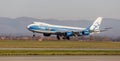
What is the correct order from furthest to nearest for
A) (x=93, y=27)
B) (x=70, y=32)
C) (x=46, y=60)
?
(x=93, y=27), (x=70, y=32), (x=46, y=60)

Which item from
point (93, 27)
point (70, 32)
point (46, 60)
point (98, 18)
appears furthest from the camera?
point (98, 18)

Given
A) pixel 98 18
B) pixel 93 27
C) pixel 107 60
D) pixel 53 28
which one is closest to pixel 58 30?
pixel 53 28

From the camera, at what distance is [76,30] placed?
10238 cm

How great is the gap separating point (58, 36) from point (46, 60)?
75.2 metres

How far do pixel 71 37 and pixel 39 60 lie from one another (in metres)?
78.6

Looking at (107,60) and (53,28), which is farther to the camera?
(53,28)

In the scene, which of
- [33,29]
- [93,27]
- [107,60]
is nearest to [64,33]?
[33,29]

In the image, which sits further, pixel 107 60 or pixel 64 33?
pixel 64 33

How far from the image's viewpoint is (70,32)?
98375 millimetres

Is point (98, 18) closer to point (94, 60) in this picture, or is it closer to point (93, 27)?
point (93, 27)

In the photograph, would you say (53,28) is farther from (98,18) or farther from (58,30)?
(98,18)

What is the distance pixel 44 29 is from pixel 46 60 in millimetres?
73828

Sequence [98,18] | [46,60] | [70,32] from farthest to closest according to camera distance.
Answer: [98,18] → [70,32] → [46,60]

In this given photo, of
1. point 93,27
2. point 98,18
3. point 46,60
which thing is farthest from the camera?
point 98,18
